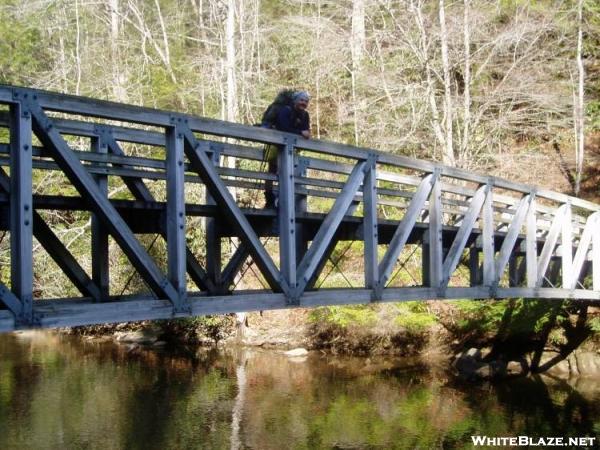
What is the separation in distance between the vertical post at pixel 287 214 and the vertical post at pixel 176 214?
4.09ft

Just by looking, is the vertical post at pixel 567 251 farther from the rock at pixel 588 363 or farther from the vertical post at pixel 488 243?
the rock at pixel 588 363

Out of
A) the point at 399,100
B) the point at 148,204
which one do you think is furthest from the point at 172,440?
the point at 399,100

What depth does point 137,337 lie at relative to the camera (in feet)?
74.6

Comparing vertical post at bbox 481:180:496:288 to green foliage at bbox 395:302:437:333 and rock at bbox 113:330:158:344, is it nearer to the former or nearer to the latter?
green foliage at bbox 395:302:437:333

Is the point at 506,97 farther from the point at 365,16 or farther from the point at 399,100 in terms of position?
the point at 365,16

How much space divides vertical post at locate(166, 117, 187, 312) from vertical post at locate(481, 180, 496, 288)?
5878 millimetres

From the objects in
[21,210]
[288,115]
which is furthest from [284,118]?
[21,210]

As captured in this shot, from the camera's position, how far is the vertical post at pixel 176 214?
5797 mm

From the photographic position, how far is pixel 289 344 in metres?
21.1

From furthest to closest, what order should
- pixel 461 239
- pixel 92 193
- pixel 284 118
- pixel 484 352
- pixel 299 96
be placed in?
pixel 484 352 < pixel 461 239 < pixel 299 96 < pixel 284 118 < pixel 92 193

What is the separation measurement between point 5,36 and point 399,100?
16533mm

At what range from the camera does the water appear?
1304cm

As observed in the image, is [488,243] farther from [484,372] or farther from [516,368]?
[516,368]

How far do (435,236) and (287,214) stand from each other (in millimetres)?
3095
